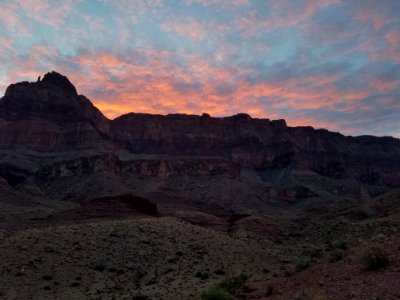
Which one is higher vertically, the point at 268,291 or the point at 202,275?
the point at 268,291

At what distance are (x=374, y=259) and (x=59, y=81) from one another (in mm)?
175049

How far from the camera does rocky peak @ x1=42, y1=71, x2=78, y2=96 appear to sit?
17925 cm

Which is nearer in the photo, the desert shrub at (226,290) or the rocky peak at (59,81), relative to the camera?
the desert shrub at (226,290)

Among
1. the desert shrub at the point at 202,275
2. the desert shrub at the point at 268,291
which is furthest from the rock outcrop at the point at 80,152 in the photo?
the desert shrub at the point at 268,291

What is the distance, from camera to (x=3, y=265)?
31172mm

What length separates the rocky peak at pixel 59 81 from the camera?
7057 inches

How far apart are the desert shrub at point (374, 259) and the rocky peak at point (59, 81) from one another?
567 feet

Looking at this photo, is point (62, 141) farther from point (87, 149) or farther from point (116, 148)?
point (116, 148)

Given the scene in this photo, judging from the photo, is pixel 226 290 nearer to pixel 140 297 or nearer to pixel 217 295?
pixel 217 295

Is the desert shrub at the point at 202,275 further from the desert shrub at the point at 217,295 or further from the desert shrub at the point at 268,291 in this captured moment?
the desert shrub at the point at 268,291

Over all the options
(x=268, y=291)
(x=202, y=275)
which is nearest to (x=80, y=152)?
(x=202, y=275)

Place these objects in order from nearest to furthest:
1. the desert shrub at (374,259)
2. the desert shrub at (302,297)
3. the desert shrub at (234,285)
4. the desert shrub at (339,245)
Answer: the desert shrub at (302,297) < the desert shrub at (374,259) < the desert shrub at (234,285) < the desert shrub at (339,245)

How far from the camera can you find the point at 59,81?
18012 cm

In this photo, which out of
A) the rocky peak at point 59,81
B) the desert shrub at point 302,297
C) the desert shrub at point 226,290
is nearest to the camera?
the desert shrub at point 302,297
